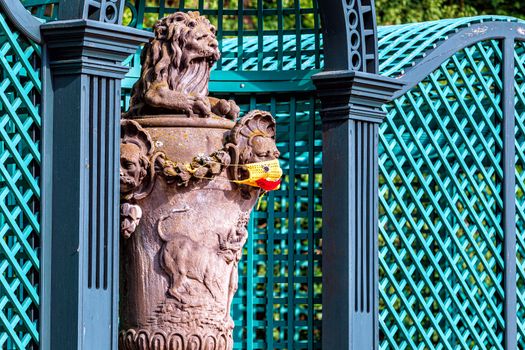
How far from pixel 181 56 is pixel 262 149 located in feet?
1.99

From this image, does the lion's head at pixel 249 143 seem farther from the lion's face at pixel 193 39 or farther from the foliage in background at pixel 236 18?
the foliage in background at pixel 236 18

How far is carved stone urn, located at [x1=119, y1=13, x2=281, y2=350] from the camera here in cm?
636

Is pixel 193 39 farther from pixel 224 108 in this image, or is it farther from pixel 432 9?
pixel 432 9

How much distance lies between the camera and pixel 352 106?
22.4 ft

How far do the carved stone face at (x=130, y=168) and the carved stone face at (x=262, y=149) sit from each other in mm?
550

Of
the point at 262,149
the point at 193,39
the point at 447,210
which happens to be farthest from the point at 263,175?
the point at 447,210

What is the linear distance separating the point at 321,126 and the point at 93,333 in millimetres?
2301

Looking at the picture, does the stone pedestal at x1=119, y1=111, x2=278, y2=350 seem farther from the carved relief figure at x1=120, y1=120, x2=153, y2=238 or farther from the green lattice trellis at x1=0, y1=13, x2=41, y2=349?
the green lattice trellis at x1=0, y1=13, x2=41, y2=349

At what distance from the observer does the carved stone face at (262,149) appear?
6.55 m

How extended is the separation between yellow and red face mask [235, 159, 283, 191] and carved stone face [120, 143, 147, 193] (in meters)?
0.47

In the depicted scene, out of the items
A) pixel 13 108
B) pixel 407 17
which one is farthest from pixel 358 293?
pixel 407 17

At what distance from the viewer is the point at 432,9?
13148mm

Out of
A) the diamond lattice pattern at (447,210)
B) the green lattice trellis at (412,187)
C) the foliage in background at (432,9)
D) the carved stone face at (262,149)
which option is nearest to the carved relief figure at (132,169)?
the carved stone face at (262,149)

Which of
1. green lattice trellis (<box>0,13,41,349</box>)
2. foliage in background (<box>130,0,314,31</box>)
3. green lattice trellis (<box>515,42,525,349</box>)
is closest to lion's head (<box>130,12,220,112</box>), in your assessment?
green lattice trellis (<box>0,13,41,349</box>)
